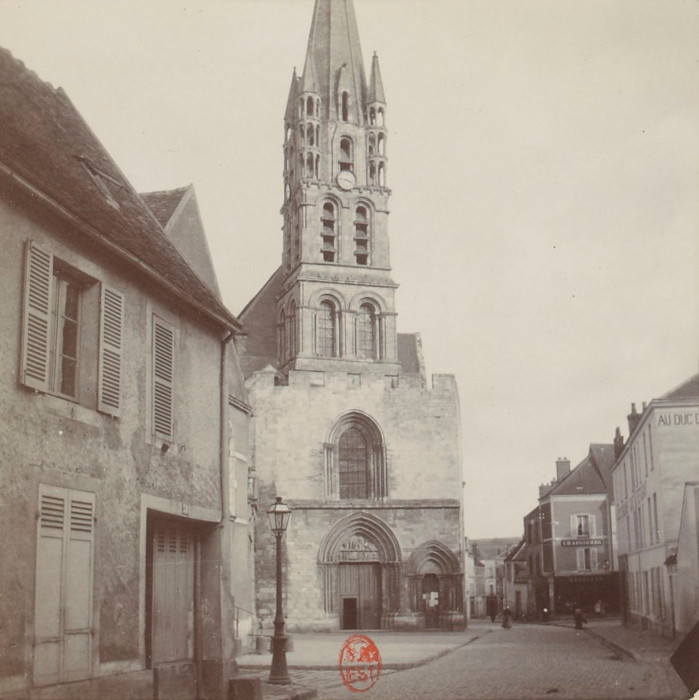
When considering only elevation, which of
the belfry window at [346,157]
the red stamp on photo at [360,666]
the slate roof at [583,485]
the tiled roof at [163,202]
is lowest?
the red stamp on photo at [360,666]

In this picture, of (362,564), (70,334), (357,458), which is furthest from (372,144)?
(70,334)

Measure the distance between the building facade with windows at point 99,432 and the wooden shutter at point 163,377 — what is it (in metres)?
0.02

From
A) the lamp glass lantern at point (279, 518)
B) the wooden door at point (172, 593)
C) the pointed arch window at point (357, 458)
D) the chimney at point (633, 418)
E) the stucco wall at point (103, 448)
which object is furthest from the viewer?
the pointed arch window at point (357, 458)

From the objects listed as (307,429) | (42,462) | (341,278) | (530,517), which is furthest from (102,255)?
(530,517)

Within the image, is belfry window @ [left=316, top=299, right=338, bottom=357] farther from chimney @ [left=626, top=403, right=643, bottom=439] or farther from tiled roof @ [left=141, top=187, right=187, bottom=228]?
chimney @ [left=626, top=403, right=643, bottom=439]

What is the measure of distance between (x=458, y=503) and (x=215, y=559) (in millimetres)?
24431

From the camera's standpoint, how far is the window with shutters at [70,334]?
8.45m

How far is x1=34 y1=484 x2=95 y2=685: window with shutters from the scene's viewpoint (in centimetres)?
828

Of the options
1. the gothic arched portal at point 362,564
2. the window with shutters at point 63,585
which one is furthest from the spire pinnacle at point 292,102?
the window with shutters at point 63,585

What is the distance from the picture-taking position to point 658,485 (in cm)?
1644

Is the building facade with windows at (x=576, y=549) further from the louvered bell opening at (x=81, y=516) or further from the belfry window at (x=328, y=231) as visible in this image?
the louvered bell opening at (x=81, y=516)

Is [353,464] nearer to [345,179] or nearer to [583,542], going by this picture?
[345,179]

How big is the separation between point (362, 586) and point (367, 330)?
1021cm

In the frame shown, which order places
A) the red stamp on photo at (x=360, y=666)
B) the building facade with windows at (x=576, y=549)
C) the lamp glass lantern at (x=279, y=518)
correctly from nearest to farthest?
the red stamp on photo at (x=360, y=666) < the lamp glass lantern at (x=279, y=518) < the building facade with windows at (x=576, y=549)
